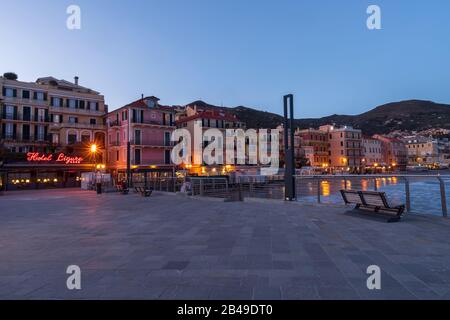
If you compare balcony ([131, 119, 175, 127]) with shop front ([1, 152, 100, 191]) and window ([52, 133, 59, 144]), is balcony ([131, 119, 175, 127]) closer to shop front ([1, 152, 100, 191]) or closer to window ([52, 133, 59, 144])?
shop front ([1, 152, 100, 191])

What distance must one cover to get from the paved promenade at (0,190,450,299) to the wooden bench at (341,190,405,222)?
1.47ft

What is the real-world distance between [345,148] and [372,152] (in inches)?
719

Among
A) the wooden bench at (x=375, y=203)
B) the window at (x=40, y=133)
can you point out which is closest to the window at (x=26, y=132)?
the window at (x=40, y=133)

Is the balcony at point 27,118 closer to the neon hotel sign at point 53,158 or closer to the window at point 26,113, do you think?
the window at point 26,113

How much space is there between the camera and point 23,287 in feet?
13.5

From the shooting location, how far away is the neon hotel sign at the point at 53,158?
35531 millimetres

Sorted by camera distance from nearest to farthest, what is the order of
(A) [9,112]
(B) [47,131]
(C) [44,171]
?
(C) [44,171] < (A) [9,112] < (B) [47,131]

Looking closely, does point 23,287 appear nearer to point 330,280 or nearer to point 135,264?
point 135,264

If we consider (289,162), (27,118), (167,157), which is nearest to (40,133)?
(27,118)

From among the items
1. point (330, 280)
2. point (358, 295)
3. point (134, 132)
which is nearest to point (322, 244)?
point (330, 280)

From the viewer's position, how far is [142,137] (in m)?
44.0

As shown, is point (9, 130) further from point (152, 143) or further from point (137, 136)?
point (152, 143)

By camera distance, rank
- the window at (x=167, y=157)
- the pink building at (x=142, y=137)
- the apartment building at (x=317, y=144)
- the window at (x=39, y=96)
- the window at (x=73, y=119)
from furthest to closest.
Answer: the apartment building at (x=317, y=144) → the window at (x=167, y=157) → the window at (x=73, y=119) → the pink building at (x=142, y=137) → the window at (x=39, y=96)

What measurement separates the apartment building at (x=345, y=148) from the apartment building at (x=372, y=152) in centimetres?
475
